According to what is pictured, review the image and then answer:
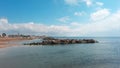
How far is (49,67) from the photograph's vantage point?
28.4 m

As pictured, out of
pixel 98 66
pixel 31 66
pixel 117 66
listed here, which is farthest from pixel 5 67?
pixel 117 66

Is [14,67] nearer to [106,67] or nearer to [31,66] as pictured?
[31,66]

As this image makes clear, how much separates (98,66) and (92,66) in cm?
92

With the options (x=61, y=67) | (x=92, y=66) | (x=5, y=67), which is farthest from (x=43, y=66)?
(x=92, y=66)

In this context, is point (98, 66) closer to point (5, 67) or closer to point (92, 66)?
point (92, 66)

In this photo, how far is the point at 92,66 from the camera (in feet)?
96.3

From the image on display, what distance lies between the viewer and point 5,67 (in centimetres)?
2820

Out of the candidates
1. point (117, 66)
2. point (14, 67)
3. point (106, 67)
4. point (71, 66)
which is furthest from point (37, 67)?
point (117, 66)

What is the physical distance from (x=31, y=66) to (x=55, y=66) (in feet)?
12.2

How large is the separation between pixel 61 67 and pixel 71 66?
1.75 metres

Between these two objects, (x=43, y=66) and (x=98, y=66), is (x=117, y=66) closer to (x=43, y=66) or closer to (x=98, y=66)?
(x=98, y=66)

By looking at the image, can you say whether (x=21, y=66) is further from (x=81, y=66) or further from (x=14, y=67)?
(x=81, y=66)

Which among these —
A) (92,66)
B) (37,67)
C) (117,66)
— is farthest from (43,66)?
(117,66)

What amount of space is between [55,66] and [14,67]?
6.14 metres
